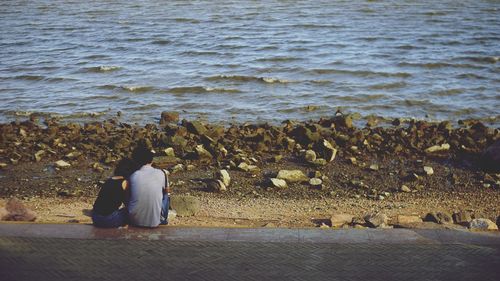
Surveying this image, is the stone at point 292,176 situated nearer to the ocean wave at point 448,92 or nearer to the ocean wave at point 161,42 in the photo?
the ocean wave at point 448,92

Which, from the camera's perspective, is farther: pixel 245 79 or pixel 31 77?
pixel 31 77

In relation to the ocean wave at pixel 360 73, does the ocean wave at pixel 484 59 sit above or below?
above

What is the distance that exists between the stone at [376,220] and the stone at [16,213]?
5.05m

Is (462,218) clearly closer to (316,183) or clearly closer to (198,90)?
(316,183)

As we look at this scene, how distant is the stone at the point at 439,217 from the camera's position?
8.81 m

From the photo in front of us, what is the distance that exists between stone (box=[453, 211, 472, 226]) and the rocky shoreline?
486 millimetres

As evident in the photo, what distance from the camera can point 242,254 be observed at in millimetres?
6855

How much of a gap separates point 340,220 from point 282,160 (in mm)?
3310

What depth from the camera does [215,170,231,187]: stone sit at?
10.7 m

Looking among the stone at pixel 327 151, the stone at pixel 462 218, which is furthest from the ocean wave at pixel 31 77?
the stone at pixel 462 218

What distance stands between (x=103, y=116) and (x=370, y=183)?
26.6 ft

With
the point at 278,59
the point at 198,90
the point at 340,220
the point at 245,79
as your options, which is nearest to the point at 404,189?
the point at 340,220

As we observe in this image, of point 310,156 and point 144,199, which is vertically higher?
point 144,199

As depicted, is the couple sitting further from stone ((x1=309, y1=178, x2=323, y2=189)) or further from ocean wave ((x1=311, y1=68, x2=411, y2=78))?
ocean wave ((x1=311, y1=68, x2=411, y2=78))
